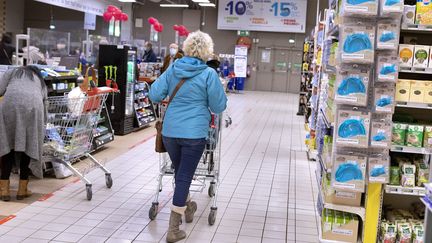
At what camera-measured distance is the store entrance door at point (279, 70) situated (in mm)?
23297

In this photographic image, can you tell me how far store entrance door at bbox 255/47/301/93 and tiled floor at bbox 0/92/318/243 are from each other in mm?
15320

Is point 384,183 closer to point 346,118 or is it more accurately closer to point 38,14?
point 346,118

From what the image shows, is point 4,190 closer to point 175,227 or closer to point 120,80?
point 175,227

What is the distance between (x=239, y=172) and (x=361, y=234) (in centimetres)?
293

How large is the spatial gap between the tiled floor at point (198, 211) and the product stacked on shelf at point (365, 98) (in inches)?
34.6

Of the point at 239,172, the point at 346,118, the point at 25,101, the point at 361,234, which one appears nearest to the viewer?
the point at 346,118

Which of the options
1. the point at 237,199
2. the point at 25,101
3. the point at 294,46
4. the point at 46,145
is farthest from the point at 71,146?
the point at 294,46

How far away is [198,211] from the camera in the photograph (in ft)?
16.7

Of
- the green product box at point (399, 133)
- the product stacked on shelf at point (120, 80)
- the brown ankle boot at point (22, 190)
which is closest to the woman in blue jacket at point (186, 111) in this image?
the green product box at point (399, 133)

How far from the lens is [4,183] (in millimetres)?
5043

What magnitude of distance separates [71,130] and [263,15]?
59.9ft

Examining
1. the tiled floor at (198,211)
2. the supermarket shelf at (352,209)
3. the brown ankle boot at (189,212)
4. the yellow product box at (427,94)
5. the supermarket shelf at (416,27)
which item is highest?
the supermarket shelf at (416,27)

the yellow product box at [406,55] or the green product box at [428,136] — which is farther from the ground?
the yellow product box at [406,55]

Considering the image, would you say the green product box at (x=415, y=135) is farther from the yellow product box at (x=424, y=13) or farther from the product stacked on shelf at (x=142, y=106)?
the product stacked on shelf at (x=142, y=106)
